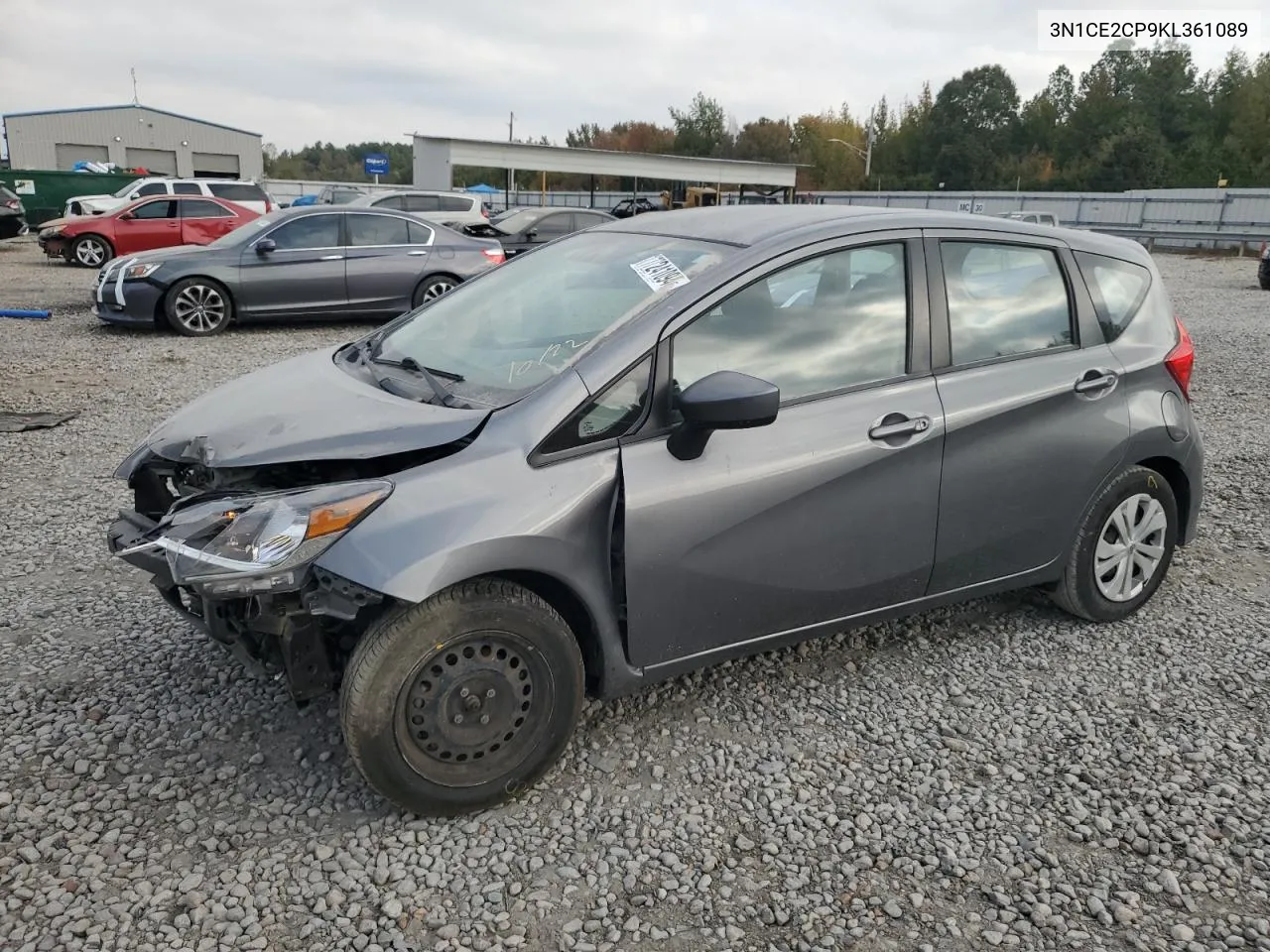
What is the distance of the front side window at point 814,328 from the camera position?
10.0 ft

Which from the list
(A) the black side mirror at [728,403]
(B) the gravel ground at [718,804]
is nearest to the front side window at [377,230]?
(B) the gravel ground at [718,804]

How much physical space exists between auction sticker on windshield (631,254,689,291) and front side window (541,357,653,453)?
348 millimetres

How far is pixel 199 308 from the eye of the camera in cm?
1113

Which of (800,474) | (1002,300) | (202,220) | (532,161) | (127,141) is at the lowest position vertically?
(800,474)

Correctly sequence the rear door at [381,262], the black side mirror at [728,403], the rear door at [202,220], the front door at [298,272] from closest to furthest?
the black side mirror at [728,403] < the front door at [298,272] < the rear door at [381,262] < the rear door at [202,220]

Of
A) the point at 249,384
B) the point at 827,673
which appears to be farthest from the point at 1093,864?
the point at 249,384

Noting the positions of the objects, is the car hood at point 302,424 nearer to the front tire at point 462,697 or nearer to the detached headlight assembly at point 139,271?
the front tire at point 462,697

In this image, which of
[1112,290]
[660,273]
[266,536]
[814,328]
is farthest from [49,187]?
[1112,290]

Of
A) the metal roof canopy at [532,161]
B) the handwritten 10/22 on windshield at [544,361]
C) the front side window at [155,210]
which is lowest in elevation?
the handwritten 10/22 on windshield at [544,361]

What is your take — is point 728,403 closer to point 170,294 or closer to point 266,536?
point 266,536

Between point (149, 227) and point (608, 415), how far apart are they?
18358mm

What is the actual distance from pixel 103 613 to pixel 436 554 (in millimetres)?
2308

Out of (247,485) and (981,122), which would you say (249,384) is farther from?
(981,122)

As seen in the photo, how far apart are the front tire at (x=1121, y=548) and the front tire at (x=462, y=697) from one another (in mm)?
2237
